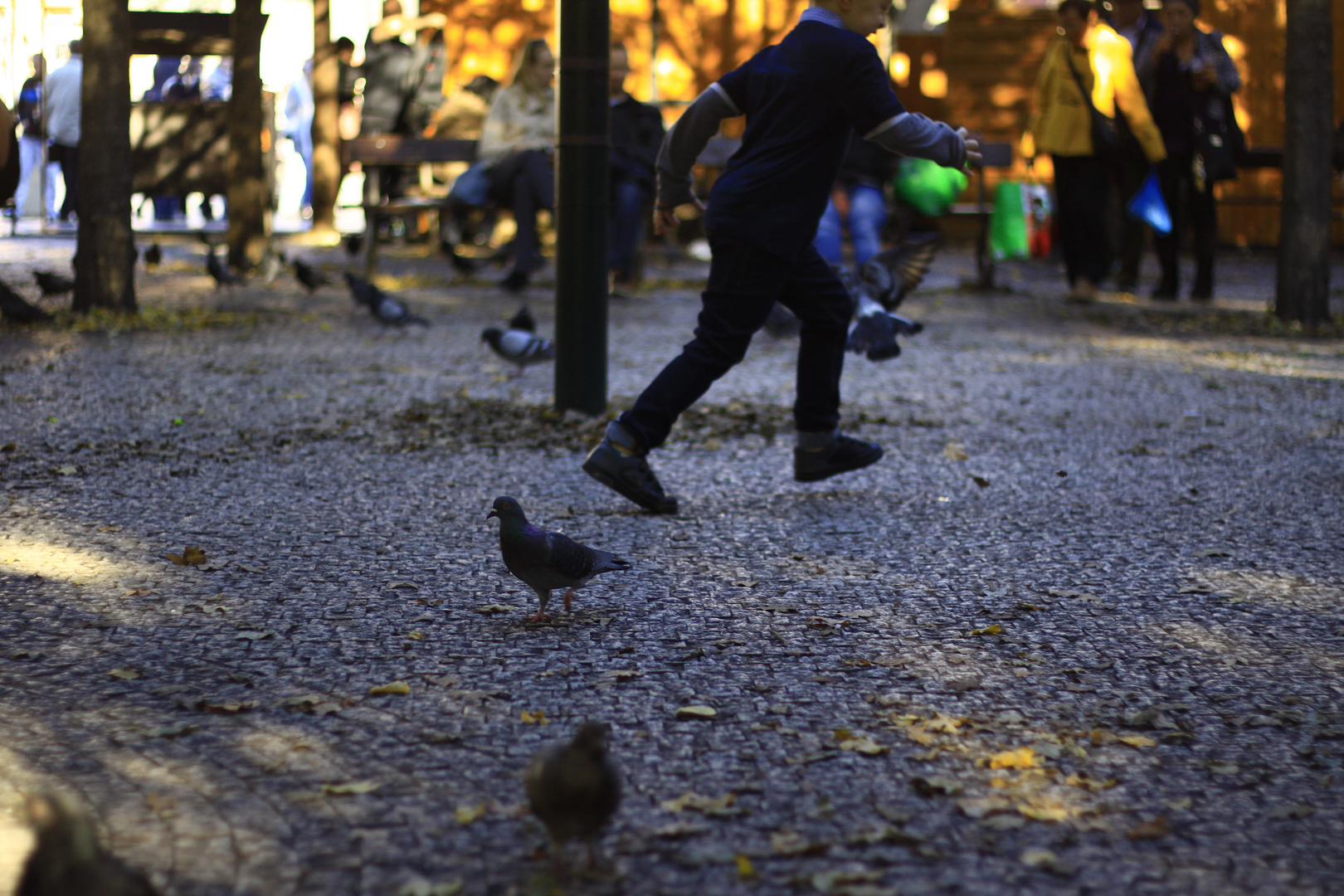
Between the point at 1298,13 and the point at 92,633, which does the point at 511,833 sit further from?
the point at 1298,13

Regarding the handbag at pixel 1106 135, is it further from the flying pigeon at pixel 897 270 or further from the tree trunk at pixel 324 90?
the tree trunk at pixel 324 90

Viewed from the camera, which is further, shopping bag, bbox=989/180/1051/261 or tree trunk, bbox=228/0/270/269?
shopping bag, bbox=989/180/1051/261

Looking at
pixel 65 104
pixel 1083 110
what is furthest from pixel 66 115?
pixel 1083 110

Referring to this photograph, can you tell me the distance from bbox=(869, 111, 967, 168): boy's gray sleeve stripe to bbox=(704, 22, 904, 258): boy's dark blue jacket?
0.05m

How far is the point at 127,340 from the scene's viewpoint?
10.2 m

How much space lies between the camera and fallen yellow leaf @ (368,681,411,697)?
355cm

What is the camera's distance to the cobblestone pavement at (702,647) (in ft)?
9.14

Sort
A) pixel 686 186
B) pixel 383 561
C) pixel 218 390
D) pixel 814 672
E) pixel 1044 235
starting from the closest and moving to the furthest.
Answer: pixel 814 672 < pixel 383 561 < pixel 686 186 < pixel 218 390 < pixel 1044 235

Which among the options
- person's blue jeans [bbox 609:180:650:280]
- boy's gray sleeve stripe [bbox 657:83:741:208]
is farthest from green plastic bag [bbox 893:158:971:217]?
boy's gray sleeve stripe [bbox 657:83:741:208]

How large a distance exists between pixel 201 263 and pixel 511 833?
1511cm

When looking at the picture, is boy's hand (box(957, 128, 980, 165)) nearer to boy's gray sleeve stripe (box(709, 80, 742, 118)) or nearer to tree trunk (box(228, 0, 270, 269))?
boy's gray sleeve stripe (box(709, 80, 742, 118))

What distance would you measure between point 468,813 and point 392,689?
741 millimetres

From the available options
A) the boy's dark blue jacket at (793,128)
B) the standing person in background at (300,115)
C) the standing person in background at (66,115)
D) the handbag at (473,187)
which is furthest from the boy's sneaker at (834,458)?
the standing person in background at (300,115)

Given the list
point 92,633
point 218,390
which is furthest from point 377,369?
point 92,633
